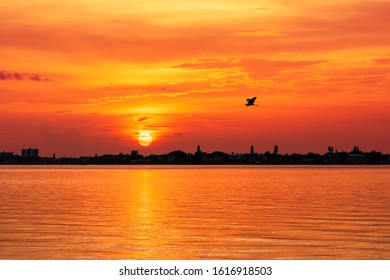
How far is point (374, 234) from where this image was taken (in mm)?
50750

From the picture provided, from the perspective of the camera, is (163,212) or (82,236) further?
(163,212)

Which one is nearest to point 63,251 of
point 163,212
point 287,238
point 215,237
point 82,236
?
point 82,236

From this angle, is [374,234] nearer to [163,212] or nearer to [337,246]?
[337,246]

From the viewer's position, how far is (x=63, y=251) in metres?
42.8

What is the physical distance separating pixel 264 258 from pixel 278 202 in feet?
143

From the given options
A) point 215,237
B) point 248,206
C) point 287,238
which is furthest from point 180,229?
point 248,206

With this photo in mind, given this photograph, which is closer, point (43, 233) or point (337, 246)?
point (337, 246)

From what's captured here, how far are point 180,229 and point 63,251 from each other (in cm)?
1306

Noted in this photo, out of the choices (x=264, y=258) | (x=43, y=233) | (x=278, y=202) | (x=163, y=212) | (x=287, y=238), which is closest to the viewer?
(x=264, y=258)

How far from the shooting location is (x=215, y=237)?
4884 centimetres

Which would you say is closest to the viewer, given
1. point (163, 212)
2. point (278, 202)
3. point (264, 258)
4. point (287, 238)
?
point (264, 258)

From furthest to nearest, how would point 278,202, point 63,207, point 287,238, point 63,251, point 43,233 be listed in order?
point 278,202
point 63,207
point 43,233
point 287,238
point 63,251

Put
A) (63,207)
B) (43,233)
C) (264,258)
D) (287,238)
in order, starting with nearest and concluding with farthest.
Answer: (264,258) < (287,238) < (43,233) < (63,207)

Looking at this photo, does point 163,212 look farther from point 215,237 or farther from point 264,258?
point 264,258
